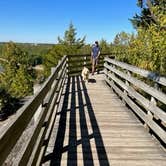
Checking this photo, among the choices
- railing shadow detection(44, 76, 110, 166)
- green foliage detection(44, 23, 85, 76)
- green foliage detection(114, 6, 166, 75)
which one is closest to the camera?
railing shadow detection(44, 76, 110, 166)

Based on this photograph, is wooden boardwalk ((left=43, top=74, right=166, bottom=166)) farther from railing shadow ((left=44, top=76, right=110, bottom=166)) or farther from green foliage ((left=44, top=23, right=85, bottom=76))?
green foliage ((left=44, top=23, right=85, bottom=76))

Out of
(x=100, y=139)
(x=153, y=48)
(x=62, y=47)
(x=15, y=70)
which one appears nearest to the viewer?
(x=100, y=139)

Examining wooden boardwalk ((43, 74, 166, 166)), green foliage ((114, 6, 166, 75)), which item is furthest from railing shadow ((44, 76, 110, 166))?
green foliage ((114, 6, 166, 75))

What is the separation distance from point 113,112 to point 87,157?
402 cm

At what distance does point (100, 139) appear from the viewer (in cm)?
645

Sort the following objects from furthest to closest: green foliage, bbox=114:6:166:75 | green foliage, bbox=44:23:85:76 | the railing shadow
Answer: green foliage, bbox=44:23:85:76, green foliage, bbox=114:6:166:75, the railing shadow

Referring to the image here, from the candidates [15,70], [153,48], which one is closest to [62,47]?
[15,70]

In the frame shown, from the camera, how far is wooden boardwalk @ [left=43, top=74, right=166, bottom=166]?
5.28 metres

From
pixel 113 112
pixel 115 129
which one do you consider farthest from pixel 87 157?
pixel 113 112

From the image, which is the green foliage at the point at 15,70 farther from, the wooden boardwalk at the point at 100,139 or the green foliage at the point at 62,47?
the wooden boardwalk at the point at 100,139

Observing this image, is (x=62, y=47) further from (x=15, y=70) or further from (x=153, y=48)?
(x=153, y=48)

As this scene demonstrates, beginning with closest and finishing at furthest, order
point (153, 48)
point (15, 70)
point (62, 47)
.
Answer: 1. point (153, 48)
2. point (62, 47)
3. point (15, 70)

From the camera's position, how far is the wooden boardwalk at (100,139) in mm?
5281

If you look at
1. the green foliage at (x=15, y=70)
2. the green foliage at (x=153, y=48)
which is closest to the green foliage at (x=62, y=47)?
the green foliage at (x=15, y=70)
